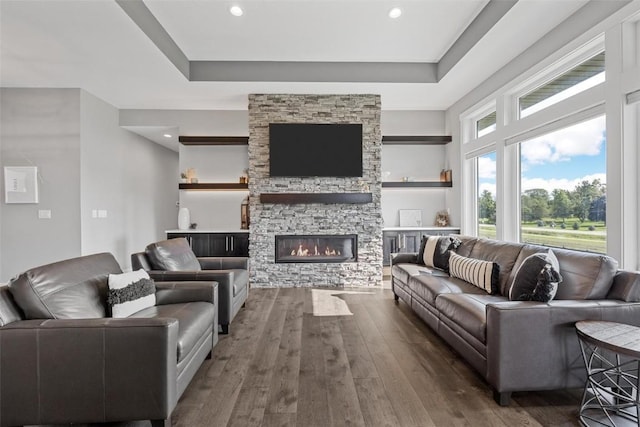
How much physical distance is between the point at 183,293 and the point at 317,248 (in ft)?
9.80

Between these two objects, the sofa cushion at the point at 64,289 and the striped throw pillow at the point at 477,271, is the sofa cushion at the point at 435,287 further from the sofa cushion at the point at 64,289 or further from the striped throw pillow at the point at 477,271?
the sofa cushion at the point at 64,289

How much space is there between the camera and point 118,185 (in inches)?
235

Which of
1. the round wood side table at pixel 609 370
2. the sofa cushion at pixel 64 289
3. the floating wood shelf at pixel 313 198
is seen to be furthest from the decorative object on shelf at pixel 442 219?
the sofa cushion at pixel 64 289

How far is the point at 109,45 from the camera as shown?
11.9 ft

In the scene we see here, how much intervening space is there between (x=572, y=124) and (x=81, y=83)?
632 cm

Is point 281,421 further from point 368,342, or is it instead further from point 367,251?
point 367,251

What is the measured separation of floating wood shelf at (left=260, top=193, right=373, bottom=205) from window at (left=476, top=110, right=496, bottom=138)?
6.95ft

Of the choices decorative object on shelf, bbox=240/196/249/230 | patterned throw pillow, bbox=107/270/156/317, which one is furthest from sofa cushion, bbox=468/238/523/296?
decorative object on shelf, bbox=240/196/249/230

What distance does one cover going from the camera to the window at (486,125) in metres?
4.99

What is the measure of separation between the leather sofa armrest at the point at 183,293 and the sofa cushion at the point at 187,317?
0.24ft

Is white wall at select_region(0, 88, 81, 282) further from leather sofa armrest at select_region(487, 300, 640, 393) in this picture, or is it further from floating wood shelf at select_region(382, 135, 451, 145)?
leather sofa armrest at select_region(487, 300, 640, 393)

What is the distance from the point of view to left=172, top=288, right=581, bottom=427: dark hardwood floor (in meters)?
1.89

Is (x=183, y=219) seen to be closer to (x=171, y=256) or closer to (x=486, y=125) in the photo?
(x=171, y=256)

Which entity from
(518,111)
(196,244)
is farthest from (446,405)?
(196,244)
